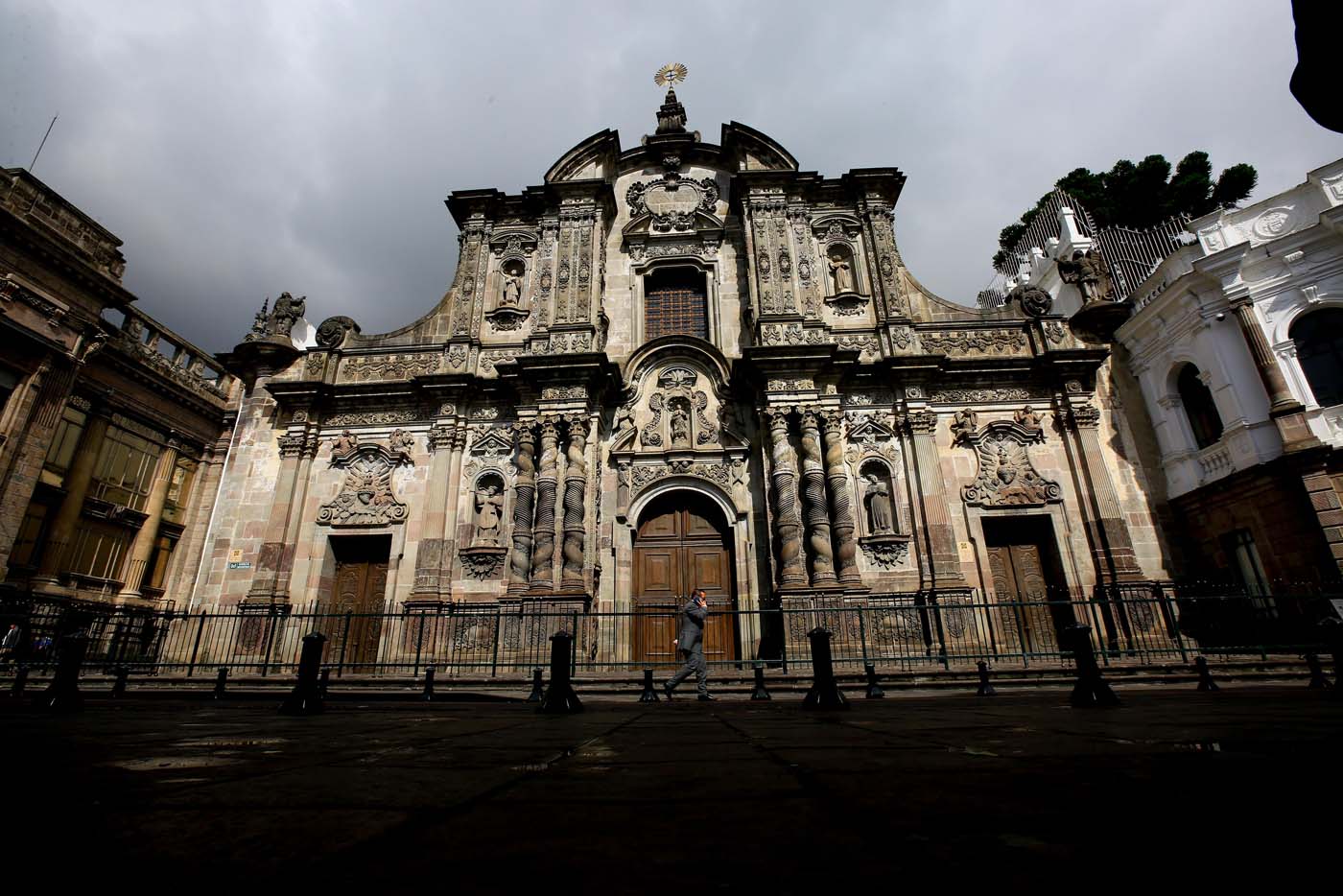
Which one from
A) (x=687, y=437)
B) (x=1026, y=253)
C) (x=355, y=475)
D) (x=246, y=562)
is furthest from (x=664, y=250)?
(x=1026, y=253)

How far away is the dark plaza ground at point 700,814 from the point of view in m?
0.69

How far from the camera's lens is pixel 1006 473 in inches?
520

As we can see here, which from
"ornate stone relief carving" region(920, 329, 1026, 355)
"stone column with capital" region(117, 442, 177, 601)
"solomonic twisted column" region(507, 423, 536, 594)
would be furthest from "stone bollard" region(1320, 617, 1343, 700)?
"stone column with capital" region(117, 442, 177, 601)

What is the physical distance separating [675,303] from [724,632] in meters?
8.08

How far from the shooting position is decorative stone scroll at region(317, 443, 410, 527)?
1341 centimetres

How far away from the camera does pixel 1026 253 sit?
26.9 meters

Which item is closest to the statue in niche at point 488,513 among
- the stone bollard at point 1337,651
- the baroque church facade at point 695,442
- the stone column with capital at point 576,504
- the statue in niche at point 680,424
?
the baroque church facade at point 695,442

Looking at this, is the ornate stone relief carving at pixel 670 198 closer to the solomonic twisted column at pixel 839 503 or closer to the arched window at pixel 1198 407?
the solomonic twisted column at pixel 839 503

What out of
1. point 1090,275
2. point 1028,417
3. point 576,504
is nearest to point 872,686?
point 576,504

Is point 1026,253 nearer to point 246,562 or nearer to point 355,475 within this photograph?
point 355,475

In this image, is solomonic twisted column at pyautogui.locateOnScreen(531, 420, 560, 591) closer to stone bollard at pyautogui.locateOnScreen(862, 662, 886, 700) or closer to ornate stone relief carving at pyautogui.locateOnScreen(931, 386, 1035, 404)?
stone bollard at pyautogui.locateOnScreen(862, 662, 886, 700)

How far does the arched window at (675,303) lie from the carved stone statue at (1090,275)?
848cm

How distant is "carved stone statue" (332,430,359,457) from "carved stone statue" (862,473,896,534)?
11.1 meters

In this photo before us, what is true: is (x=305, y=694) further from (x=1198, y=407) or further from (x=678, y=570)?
(x=1198, y=407)
